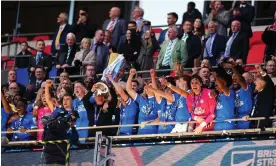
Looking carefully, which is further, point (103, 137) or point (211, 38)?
point (211, 38)

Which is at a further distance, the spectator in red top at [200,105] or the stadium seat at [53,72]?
the stadium seat at [53,72]

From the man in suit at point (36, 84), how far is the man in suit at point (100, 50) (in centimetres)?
121

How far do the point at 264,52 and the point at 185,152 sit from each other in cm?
409

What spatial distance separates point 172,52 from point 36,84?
3.49 metres

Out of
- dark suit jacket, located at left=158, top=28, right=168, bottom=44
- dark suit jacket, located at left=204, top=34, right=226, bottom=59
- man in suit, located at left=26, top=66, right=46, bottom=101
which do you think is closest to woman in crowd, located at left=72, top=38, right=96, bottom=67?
man in suit, located at left=26, top=66, right=46, bottom=101

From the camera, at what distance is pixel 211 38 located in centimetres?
2303

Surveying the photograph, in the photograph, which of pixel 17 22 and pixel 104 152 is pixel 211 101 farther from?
pixel 17 22

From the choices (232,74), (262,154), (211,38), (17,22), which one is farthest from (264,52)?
(17,22)

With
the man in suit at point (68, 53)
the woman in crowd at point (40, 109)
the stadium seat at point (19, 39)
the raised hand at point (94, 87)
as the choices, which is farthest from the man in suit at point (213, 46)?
the stadium seat at point (19, 39)

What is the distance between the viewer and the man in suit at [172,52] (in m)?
22.8

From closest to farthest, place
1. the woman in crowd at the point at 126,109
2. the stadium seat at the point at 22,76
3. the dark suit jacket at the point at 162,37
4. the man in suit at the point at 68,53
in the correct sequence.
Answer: the woman in crowd at the point at 126,109 < the dark suit jacket at the point at 162,37 < the man in suit at the point at 68,53 < the stadium seat at the point at 22,76

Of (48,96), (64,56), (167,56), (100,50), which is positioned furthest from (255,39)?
(48,96)

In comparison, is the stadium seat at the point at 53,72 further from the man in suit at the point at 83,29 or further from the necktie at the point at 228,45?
the necktie at the point at 228,45

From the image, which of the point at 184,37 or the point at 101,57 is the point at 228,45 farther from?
the point at 101,57
